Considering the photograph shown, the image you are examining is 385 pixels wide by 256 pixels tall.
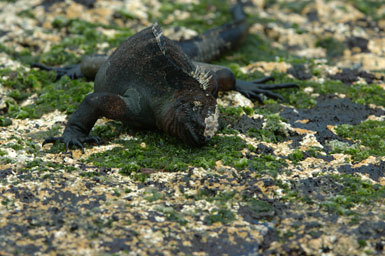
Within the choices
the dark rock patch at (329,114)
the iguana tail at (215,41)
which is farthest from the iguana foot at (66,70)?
the dark rock patch at (329,114)

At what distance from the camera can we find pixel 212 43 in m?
6.68

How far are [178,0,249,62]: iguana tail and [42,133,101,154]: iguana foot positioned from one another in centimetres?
242

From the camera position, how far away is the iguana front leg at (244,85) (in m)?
5.18

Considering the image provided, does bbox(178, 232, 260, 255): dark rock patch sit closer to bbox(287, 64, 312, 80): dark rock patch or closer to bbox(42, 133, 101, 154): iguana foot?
bbox(42, 133, 101, 154): iguana foot

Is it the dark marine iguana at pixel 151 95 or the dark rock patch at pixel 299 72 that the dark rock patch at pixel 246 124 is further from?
the dark rock patch at pixel 299 72

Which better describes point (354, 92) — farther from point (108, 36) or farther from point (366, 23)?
point (108, 36)

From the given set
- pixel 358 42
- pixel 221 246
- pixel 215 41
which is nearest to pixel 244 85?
pixel 215 41

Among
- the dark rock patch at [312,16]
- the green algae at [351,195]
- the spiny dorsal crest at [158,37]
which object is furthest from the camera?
the dark rock patch at [312,16]

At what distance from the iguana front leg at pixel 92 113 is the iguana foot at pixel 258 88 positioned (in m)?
1.75

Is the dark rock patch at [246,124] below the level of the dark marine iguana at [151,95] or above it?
below

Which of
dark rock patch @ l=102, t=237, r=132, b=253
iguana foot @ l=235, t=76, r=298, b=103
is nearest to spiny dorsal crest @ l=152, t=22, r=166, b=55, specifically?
iguana foot @ l=235, t=76, r=298, b=103

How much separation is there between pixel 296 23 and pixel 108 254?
662 centimetres

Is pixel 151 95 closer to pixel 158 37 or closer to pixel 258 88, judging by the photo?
pixel 158 37

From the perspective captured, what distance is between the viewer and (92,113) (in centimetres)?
418
